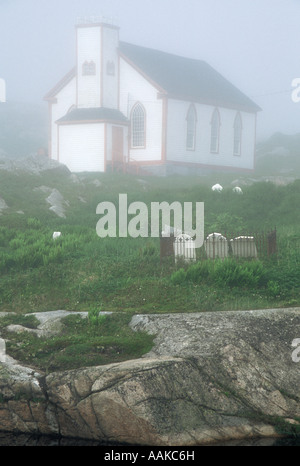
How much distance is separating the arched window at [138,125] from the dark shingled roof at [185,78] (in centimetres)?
205

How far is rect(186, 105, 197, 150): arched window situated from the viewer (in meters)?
42.0

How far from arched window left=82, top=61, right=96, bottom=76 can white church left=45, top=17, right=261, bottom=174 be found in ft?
0.04

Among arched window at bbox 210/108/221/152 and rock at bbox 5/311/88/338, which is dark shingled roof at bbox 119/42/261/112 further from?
rock at bbox 5/311/88/338

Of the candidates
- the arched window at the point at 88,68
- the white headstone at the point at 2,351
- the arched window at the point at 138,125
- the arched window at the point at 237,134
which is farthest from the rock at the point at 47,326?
the arched window at the point at 237,134

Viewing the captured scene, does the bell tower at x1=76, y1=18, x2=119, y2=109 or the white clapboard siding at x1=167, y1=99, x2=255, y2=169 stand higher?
the bell tower at x1=76, y1=18, x2=119, y2=109

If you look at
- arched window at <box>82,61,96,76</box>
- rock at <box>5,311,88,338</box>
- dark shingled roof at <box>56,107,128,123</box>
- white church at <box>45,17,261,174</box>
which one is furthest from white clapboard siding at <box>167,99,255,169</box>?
rock at <box>5,311,88,338</box>

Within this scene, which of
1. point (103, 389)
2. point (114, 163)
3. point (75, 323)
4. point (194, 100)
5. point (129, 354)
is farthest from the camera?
point (194, 100)

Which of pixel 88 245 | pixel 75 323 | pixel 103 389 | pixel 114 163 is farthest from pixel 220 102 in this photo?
pixel 103 389

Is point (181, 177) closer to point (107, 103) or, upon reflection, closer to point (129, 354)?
point (107, 103)

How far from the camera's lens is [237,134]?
4666 centimetres

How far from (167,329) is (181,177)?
1079 inches

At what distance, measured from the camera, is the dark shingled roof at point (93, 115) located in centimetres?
3903

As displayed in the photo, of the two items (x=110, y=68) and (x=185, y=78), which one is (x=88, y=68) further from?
(x=185, y=78)

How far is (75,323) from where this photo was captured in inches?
531
